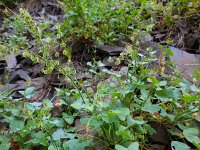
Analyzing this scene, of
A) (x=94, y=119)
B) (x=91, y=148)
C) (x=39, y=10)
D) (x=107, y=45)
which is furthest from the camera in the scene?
(x=39, y=10)

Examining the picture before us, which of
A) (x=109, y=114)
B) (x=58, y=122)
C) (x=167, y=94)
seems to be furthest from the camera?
(x=58, y=122)

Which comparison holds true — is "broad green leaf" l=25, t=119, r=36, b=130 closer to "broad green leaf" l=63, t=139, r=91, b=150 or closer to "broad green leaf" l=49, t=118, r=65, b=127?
"broad green leaf" l=49, t=118, r=65, b=127

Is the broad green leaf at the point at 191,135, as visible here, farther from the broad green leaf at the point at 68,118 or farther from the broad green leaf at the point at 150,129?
the broad green leaf at the point at 68,118

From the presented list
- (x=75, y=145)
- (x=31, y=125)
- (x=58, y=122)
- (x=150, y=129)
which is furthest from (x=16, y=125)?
(x=150, y=129)

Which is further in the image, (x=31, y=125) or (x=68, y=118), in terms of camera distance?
(x=68, y=118)

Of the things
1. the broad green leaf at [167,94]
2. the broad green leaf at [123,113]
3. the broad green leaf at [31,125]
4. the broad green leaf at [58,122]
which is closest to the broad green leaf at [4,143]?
the broad green leaf at [31,125]

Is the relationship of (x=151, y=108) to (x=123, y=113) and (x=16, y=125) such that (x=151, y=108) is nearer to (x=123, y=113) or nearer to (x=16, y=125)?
(x=123, y=113)

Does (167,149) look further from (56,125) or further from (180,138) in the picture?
(56,125)

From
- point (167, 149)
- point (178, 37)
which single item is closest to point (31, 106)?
point (167, 149)
